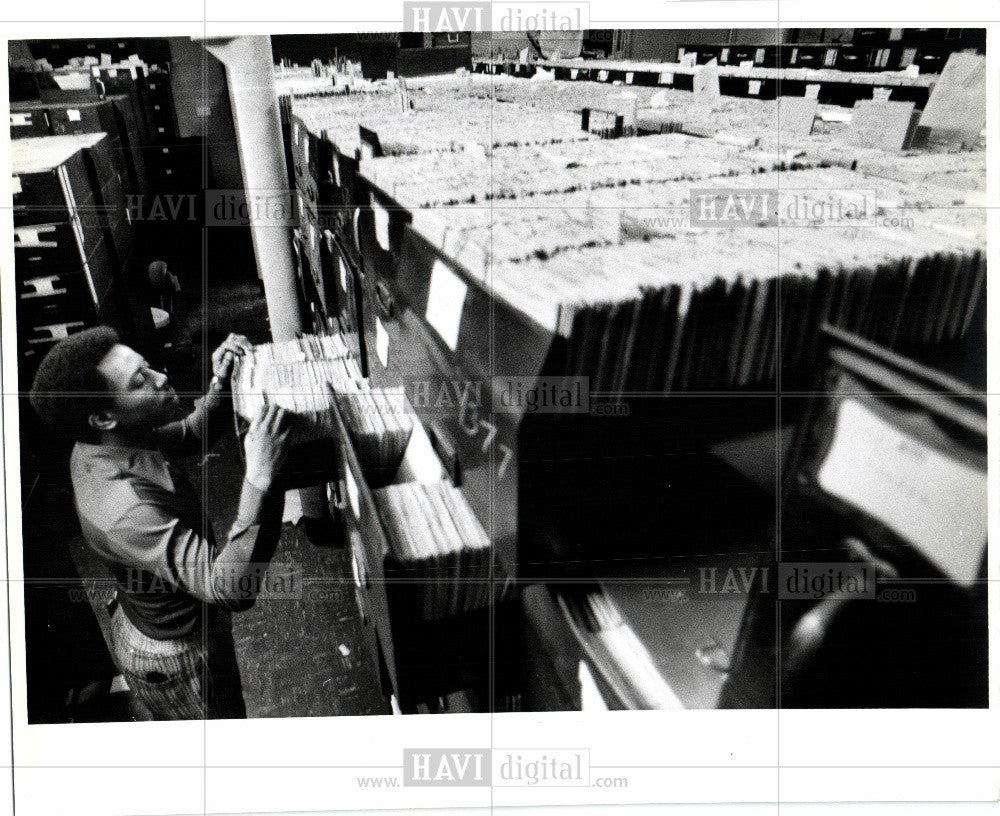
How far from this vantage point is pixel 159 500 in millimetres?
1830

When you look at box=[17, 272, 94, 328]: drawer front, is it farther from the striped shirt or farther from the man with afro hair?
the striped shirt

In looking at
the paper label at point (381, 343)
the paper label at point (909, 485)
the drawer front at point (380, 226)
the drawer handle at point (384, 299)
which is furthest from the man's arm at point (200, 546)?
the paper label at point (909, 485)

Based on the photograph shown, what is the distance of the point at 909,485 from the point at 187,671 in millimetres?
1823

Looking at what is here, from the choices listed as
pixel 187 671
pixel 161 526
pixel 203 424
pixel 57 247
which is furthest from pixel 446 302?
pixel 187 671

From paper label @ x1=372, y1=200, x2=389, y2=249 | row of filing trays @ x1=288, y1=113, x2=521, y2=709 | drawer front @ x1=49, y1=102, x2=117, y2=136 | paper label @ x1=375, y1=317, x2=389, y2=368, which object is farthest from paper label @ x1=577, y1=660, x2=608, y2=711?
drawer front @ x1=49, y1=102, x2=117, y2=136

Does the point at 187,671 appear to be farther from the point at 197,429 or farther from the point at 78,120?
the point at 78,120

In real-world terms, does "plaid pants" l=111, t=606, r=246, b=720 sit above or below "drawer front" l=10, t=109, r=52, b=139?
below

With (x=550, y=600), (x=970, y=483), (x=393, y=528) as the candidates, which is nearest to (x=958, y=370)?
(x=970, y=483)

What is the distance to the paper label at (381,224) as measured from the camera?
5.35 feet

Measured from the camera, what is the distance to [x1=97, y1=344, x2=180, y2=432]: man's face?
1.79 metres

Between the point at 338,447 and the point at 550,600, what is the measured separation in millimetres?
714

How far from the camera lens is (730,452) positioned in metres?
1.30

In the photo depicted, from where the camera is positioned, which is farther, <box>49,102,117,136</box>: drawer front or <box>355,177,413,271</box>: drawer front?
<box>49,102,117,136</box>: drawer front

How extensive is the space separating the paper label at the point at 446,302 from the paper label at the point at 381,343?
0.42 metres
